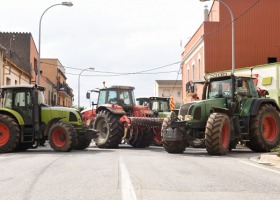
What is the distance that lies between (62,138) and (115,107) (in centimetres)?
383

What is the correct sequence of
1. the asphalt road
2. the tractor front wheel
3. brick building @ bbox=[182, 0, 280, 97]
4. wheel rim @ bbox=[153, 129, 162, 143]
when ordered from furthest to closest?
brick building @ bbox=[182, 0, 280, 97] < wheel rim @ bbox=[153, 129, 162, 143] < the tractor front wheel < the asphalt road

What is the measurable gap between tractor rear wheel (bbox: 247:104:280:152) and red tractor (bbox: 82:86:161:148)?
456 cm

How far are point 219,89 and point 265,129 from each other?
2163 mm

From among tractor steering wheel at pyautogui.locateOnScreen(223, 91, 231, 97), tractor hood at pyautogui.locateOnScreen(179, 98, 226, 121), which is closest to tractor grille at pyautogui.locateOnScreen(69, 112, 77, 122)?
tractor hood at pyautogui.locateOnScreen(179, 98, 226, 121)

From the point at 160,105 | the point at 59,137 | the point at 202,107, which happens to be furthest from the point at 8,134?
the point at 160,105

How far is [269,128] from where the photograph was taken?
54.0 ft

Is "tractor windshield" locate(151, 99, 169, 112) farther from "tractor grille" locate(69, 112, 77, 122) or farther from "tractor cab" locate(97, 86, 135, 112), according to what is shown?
"tractor grille" locate(69, 112, 77, 122)

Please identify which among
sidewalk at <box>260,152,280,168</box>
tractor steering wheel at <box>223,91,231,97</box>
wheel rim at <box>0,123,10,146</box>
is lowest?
sidewalk at <box>260,152,280,168</box>

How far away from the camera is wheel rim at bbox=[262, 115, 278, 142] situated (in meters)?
16.2

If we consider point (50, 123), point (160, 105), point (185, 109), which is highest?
point (160, 105)

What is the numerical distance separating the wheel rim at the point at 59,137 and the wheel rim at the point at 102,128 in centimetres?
318

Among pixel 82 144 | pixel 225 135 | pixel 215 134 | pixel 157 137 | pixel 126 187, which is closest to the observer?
pixel 126 187

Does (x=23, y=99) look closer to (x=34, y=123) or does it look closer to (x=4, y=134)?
(x=34, y=123)

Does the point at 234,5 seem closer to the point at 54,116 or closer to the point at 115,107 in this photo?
the point at 115,107
